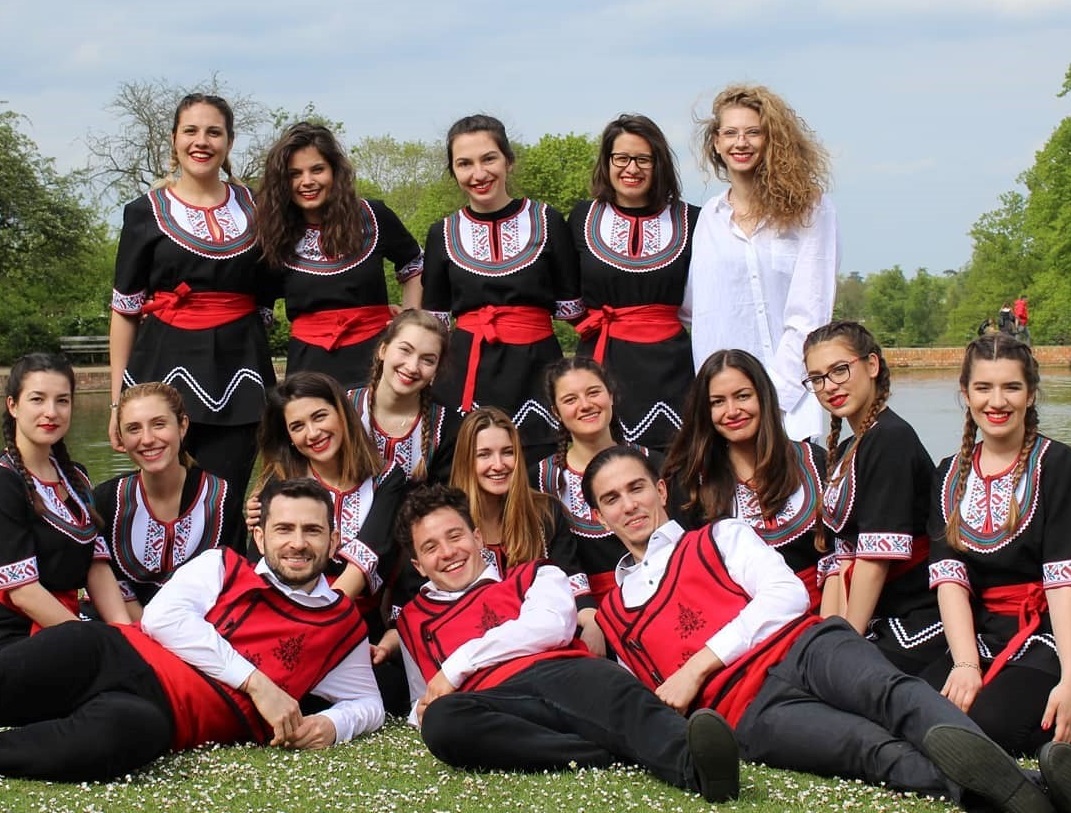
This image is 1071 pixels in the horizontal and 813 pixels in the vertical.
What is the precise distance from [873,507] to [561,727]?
1317 millimetres

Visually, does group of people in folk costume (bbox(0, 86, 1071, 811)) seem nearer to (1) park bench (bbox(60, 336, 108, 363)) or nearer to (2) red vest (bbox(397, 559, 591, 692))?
(2) red vest (bbox(397, 559, 591, 692))

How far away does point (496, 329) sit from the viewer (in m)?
5.64

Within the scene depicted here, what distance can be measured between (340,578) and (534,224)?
177cm

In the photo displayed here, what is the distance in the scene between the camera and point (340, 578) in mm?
4816

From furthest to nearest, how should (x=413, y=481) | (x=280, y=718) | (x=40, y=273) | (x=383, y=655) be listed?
1. (x=40, y=273)
2. (x=413, y=481)
3. (x=383, y=655)
4. (x=280, y=718)

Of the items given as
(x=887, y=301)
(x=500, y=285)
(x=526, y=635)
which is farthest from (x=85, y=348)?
(x=887, y=301)

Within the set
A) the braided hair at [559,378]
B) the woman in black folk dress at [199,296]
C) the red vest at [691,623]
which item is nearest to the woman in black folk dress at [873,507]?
the red vest at [691,623]

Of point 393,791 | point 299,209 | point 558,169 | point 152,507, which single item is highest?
point 558,169

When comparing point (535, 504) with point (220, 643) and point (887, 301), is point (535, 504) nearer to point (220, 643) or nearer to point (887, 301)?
point (220, 643)

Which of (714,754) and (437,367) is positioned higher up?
(437,367)

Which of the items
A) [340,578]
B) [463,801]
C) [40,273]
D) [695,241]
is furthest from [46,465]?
[40,273]

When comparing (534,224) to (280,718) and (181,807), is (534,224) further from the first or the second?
(181,807)

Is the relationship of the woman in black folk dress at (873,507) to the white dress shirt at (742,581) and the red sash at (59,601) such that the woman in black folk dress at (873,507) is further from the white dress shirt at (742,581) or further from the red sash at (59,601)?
the red sash at (59,601)

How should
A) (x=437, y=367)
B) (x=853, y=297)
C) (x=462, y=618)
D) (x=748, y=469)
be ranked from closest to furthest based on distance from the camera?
(x=462, y=618) < (x=748, y=469) < (x=437, y=367) < (x=853, y=297)
